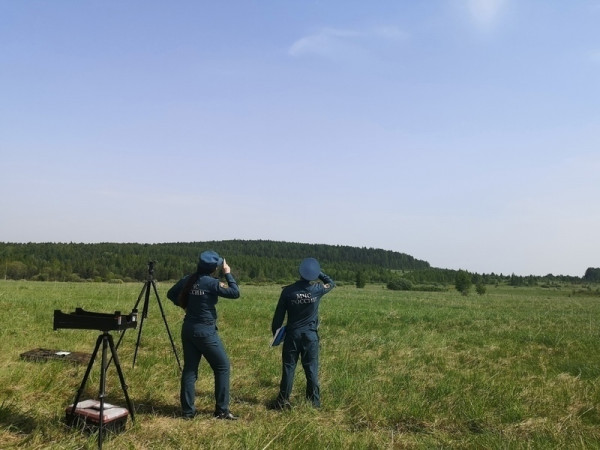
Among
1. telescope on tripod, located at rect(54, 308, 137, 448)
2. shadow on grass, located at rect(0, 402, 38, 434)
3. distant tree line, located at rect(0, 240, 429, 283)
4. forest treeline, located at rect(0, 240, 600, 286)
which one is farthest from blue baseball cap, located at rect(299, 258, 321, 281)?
forest treeline, located at rect(0, 240, 600, 286)

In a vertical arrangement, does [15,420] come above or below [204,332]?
below

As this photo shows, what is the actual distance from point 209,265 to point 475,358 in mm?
8620

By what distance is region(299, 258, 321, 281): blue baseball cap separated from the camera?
26.9 feet

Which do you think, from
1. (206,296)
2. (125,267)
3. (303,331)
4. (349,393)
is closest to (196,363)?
(206,296)

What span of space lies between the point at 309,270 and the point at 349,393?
2352 millimetres

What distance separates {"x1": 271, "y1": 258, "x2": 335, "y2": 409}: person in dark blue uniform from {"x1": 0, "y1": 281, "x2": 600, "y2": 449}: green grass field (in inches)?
14.0

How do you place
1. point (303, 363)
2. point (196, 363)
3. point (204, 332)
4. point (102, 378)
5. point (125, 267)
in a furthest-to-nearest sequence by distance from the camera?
point (125, 267) < point (303, 363) < point (196, 363) < point (204, 332) < point (102, 378)

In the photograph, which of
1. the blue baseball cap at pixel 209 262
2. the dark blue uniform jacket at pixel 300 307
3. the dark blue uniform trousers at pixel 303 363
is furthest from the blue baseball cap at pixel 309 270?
the blue baseball cap at pixel 209 262

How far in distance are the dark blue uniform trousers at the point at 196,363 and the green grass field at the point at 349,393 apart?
1.04ft

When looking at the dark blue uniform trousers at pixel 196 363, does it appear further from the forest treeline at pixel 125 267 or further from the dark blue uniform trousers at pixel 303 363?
the forest treeline at pixel 125 267

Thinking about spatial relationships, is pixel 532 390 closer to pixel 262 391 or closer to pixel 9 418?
pixel 262 391

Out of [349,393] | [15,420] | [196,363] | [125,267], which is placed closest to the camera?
[15,420]

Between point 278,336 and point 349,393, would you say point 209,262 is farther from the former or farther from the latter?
point 349,393

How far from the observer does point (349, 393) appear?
27.5 feet
